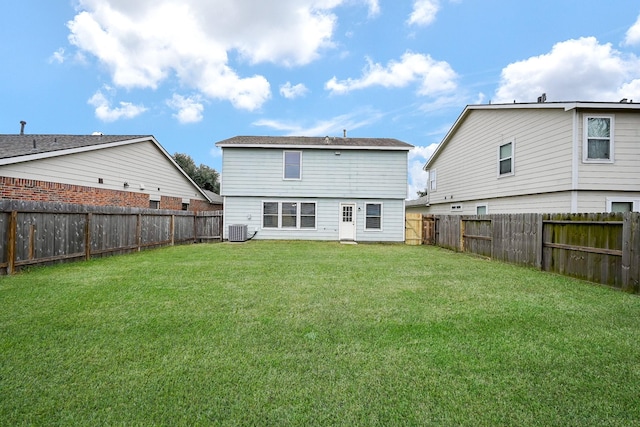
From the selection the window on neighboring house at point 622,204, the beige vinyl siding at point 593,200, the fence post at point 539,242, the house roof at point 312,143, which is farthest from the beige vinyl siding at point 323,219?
the fence post at point 539,242

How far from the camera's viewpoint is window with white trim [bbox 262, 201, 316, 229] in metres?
16.2

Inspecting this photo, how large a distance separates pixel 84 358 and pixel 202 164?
1289 inches

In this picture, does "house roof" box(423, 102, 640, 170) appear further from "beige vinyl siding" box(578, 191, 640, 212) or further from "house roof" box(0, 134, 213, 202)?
"house roof" box(0, 134, 213, 202)

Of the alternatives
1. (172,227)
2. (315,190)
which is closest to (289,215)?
(315,190)

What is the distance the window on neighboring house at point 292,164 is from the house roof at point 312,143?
51cm

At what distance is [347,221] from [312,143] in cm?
474

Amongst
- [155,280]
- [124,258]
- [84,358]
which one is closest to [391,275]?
[155,280]

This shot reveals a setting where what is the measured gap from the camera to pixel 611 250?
5984mm

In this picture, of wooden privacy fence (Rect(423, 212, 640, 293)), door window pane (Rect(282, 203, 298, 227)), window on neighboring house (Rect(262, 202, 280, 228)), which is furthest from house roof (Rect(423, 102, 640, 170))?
window on neighboring house (Rect(262, 202, 280, 228))

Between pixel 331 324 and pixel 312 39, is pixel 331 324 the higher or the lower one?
the lower one

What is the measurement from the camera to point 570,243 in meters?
7.03

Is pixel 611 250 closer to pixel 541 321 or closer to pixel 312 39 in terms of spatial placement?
pixel 541 321

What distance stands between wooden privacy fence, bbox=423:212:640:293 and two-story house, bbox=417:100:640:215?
2.65 m

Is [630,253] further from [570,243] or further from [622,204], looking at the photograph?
[622,204]
